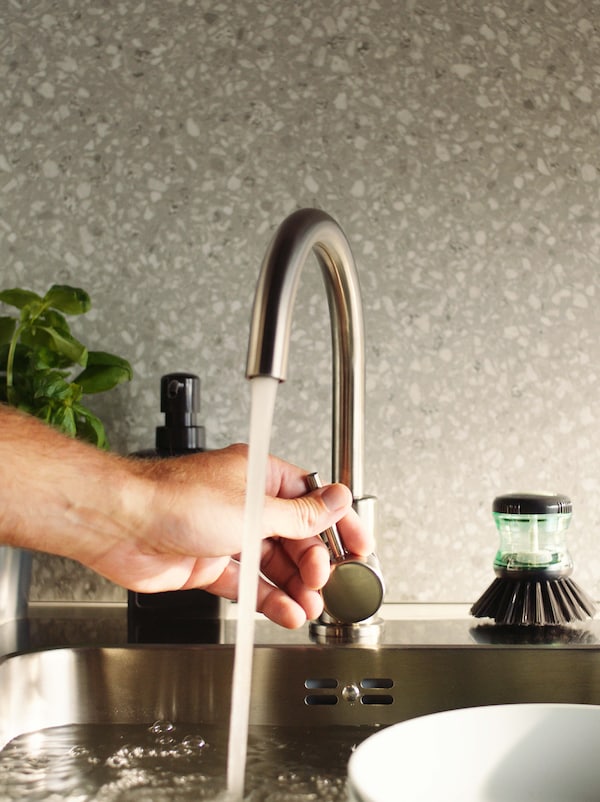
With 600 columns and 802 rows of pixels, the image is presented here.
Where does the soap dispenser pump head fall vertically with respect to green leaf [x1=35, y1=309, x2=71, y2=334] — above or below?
below

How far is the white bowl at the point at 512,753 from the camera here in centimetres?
53

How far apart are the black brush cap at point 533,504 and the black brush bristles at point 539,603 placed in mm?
64

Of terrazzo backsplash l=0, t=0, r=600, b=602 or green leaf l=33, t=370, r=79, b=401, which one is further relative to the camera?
terrazzo backsplash l=0, t=0, r=600, b=602

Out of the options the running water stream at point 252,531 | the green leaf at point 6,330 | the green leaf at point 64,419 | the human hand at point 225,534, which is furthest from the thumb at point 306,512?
the green leaf at point 6,330

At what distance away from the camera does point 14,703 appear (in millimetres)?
690

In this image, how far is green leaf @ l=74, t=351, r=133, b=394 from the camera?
2.83 ft

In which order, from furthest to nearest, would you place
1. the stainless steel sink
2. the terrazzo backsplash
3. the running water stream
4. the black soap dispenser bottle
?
the terrazzo backsplash
the black soap dispenser bottle
the stainless steel sink
the running water stream

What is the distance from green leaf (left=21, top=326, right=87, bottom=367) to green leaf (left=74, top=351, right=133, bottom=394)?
34 millimetres

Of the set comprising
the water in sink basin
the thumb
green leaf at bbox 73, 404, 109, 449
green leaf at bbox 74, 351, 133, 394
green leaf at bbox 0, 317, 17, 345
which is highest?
green leaf at bbox 0, 317, 17, 345

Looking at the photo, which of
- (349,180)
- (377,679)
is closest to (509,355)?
(349,180)

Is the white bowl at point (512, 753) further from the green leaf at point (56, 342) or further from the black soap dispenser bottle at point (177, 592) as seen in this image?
the green leaf at point (56, 342)

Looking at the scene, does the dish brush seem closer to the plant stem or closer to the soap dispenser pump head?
the soap dispenser pump head

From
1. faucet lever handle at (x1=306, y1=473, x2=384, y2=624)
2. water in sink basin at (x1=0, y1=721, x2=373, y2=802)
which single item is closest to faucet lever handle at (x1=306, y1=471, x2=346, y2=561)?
faucet lever handle at (x1=306, y1=473, x2=384, y2=624)

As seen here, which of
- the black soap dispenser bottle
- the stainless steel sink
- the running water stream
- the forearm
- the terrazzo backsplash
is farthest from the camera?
the terrazzo backsplash
